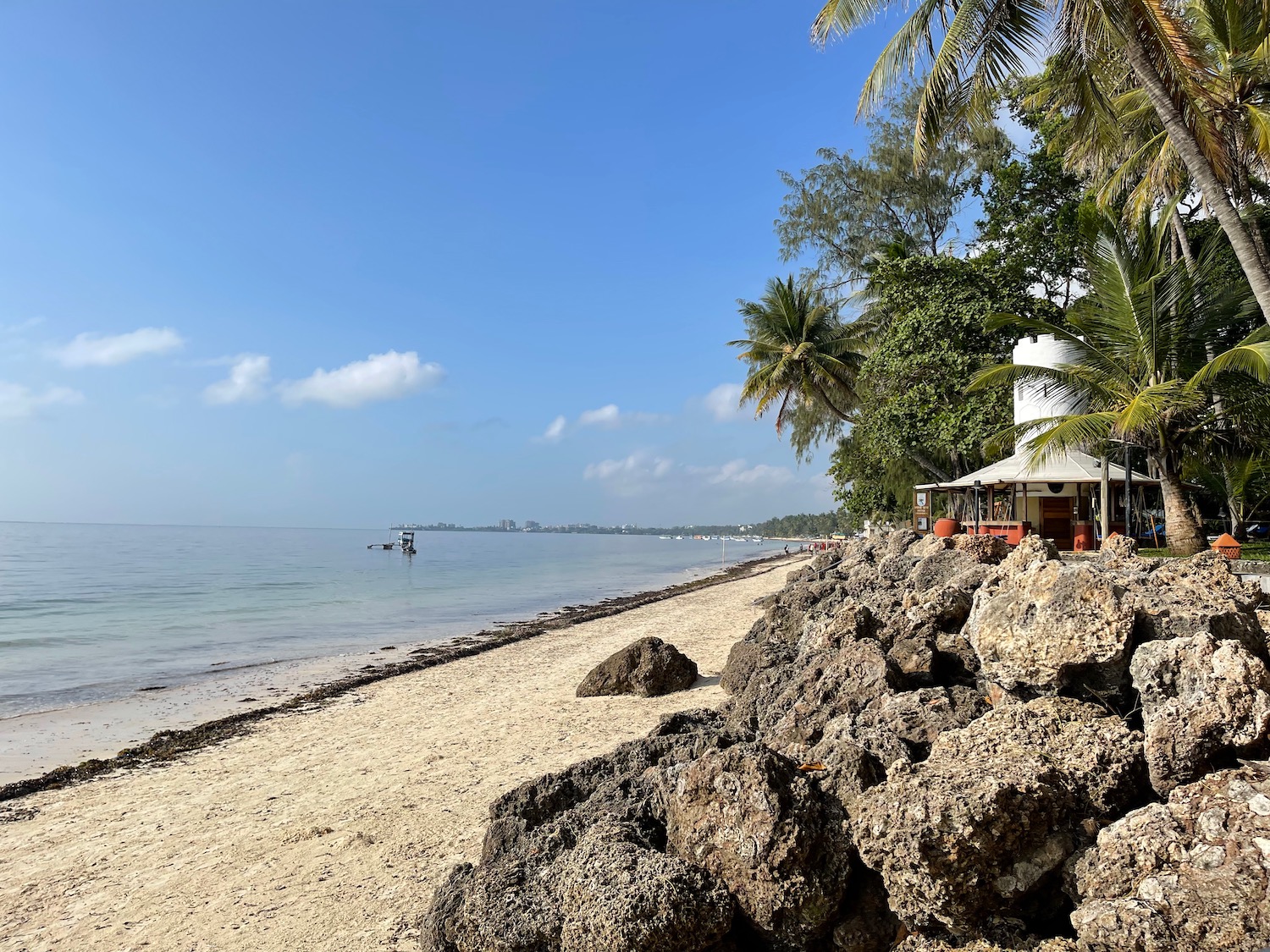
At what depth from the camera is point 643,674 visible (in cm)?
774

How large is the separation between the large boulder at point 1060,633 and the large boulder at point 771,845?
107 cm

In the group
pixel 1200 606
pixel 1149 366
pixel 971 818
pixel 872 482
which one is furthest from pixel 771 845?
pixel 872 482

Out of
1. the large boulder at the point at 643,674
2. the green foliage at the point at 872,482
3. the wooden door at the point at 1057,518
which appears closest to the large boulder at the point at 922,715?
the large boulder at the point at 643,674

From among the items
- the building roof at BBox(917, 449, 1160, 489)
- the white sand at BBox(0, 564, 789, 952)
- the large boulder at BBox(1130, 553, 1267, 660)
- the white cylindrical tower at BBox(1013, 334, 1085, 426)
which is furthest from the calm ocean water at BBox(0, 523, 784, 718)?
the white cylindrical tower at BBox(1013, 334, 1085, 426)

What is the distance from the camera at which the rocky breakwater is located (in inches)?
89.4

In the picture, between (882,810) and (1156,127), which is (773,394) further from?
(882,810)

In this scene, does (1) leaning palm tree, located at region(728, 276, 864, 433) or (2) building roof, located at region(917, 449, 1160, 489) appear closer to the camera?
(2) building roof, located at region(917, 449, 1160, 489)

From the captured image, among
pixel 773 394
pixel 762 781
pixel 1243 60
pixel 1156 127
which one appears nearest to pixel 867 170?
pixel 773 394

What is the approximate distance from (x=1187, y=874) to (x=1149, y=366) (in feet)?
45.6

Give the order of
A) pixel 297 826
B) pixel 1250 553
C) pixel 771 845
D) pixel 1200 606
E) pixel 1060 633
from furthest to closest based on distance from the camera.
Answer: pixel 1250 553 < pixel 297 826 < pixel 1200 606 < pixel 1060 633 < pixel 771 845

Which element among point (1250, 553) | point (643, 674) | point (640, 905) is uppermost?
point (1250, 553)

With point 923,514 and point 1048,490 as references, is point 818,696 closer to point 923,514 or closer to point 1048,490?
point 1048,490

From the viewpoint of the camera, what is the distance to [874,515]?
99.5ft

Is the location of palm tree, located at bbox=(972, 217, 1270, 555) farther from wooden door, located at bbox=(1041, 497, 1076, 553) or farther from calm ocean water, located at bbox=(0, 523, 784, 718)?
calm ocean water, located at bbox=(0, 523, 784, 718)
